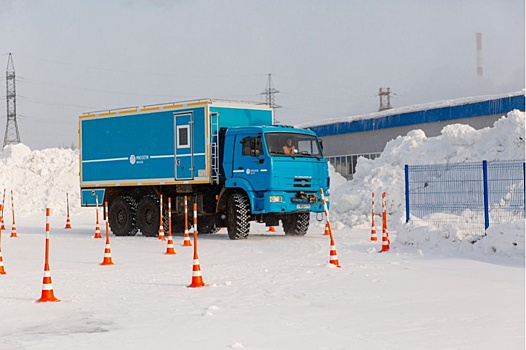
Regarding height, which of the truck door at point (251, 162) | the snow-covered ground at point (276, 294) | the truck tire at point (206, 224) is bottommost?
the snow-covered ground at point (276, 294)

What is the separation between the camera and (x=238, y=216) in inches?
931

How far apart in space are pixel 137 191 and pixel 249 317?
59.5ft

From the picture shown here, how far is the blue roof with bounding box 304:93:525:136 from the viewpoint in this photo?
4056 centimetres

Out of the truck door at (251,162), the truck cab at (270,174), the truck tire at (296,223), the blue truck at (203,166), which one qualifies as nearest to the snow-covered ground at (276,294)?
the truck tire at (296,223)

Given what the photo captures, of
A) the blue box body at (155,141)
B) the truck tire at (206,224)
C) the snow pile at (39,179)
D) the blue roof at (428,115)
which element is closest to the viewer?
the blue box body at (155,141)

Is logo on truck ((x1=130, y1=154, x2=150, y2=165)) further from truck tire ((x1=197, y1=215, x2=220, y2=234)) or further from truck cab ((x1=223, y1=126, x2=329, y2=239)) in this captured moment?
truck cab ((x1=223, y1=126, x2=329, y2=239))

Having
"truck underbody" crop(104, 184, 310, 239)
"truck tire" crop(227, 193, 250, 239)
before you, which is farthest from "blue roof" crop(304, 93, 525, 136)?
"truck tire" crop(227, 193, 250, 239)

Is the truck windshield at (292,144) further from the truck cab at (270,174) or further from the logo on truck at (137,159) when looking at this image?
the logo on truck at (137,159)

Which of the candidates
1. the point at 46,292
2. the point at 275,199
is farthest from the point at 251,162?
the point at 46,292

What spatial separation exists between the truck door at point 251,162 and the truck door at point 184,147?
181cm

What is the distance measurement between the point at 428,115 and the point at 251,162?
24694 mm

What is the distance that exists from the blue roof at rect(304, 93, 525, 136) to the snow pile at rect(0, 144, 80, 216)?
660 inches

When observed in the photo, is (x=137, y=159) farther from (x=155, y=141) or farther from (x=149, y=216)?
(x=149, y=216)

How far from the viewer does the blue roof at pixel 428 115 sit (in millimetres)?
40562
